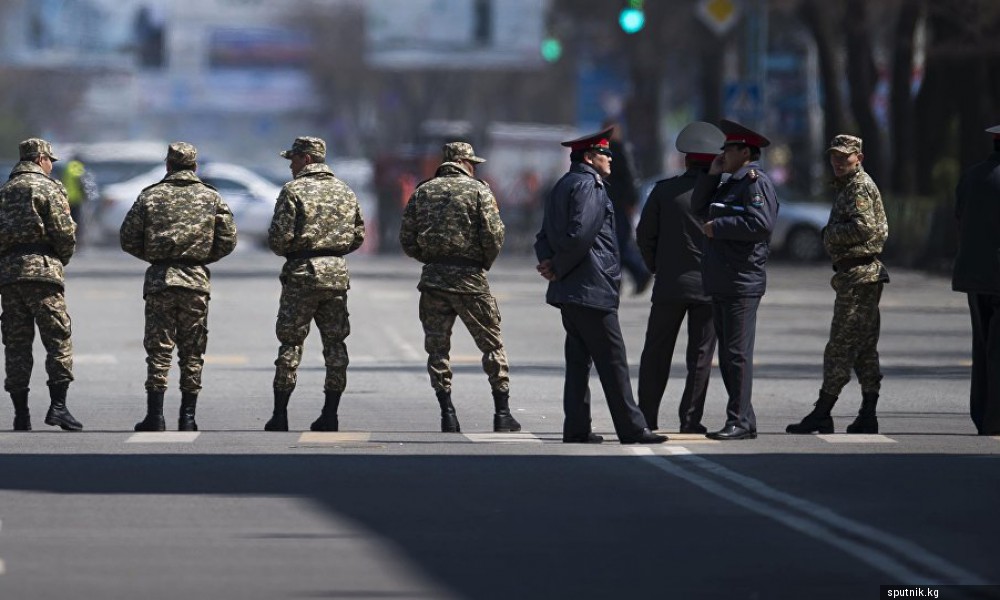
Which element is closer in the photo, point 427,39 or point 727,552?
point 727,552

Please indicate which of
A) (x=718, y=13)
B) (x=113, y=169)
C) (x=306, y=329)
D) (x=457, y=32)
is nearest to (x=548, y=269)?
(x=306, y=329)

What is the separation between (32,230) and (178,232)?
868mm

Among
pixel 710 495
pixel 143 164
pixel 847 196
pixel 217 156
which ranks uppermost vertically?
pixel 847 196

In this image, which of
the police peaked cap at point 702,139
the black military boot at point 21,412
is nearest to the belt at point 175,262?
the black military boot at point 21,412

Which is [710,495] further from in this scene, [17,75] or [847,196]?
[17,75]

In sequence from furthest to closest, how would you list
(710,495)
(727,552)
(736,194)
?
(736,194) → (710,495) → (727,552)

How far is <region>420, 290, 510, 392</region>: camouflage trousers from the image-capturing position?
14695 millimetres

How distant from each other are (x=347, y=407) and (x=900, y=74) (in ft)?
91.9

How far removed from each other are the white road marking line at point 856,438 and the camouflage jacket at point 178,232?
3.54 metres

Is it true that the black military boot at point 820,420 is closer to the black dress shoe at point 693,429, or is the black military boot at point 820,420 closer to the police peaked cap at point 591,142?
the black dress shoe at point 693,429

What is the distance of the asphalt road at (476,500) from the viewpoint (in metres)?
8.96

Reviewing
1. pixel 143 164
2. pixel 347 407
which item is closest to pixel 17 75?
pixel 143 164

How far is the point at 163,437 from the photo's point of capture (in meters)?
14.1

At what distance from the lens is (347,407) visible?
1656 cm
